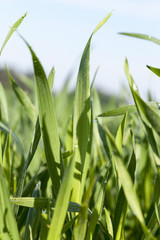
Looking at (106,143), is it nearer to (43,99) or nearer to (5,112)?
(43,99)

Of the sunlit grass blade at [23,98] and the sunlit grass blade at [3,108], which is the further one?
the sunlit grass blade at [3,108]

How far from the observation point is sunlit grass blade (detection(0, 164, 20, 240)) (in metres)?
0.32

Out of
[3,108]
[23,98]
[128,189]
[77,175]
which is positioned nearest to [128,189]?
[128,189]

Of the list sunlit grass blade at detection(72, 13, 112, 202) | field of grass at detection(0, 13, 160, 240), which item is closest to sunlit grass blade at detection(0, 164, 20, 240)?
field of grass at detection(0, 13, 160, 240)

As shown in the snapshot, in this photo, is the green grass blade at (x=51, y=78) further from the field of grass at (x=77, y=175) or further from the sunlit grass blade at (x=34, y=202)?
the sunlit grass blade at (x=34, y=202)

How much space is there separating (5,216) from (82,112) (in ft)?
0.52

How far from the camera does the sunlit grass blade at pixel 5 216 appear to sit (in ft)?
1.05

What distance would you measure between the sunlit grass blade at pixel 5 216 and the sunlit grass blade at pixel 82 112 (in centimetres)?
10

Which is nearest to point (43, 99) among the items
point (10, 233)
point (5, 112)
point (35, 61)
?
point (35, 61)

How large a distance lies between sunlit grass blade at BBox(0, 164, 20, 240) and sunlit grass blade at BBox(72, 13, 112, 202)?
10 cm

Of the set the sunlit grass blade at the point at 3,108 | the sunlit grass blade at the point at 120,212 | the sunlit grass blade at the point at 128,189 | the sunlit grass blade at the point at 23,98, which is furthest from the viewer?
the sunlit grass blade at the point at 3,108

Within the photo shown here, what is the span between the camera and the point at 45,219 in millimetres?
378

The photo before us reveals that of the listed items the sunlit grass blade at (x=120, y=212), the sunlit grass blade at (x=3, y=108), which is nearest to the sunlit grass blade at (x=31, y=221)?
the sunlit grass blade at (x=120, y=212)

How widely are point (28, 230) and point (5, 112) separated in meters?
0.42
